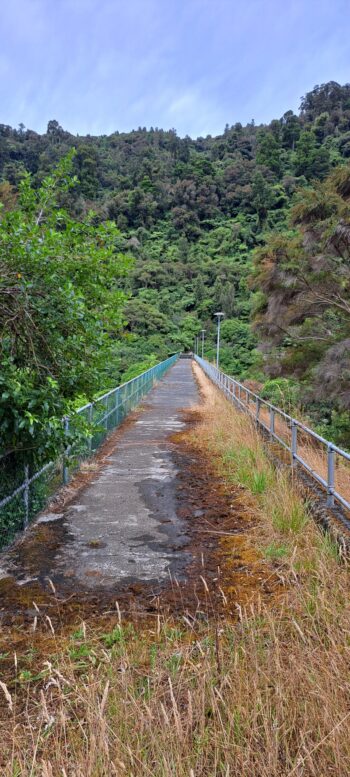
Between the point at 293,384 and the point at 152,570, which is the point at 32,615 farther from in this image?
the point at 293,384

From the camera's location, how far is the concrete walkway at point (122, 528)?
14.9ft

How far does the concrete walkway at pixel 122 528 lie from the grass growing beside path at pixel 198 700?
3.48 ft

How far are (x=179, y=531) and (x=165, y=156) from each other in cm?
17162

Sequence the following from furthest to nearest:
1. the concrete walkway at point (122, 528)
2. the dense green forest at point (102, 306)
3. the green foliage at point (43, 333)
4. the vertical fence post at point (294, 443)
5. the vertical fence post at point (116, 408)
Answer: the vertical fence post at point (116, 408) < the vertical fence post at point (294, 443) < the concrete walkway at point (122, 528) < the dense green forest at point (102, 306) < the green foliage at point (43, 333)

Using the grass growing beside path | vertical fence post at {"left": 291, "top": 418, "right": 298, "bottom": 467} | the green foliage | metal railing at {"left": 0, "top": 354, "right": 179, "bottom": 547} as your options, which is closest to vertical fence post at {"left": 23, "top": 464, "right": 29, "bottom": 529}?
metal railing at {"left": 0, "top": 354, "right": 179, "bottom": 547}

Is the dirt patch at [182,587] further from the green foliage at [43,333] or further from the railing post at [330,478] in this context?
the green foliage at [43,333]

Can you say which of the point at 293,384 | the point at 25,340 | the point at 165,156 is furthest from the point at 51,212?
the point at 165,156

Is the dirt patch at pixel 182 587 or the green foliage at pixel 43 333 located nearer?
the dirt patch at pixel 182 587

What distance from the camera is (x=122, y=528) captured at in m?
5.72

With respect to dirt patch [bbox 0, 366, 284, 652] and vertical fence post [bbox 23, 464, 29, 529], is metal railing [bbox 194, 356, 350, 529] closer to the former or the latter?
dirt patch [bbox 0, 366, 284, 652]

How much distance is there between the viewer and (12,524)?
5.21 meters

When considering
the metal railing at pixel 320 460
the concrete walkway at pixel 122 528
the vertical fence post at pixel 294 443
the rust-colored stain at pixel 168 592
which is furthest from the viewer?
the vertical fence post at pixel 294 443

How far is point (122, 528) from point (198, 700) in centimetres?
348

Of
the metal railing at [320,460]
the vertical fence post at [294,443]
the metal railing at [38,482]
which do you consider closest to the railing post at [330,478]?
the metal railing at [320,460]
